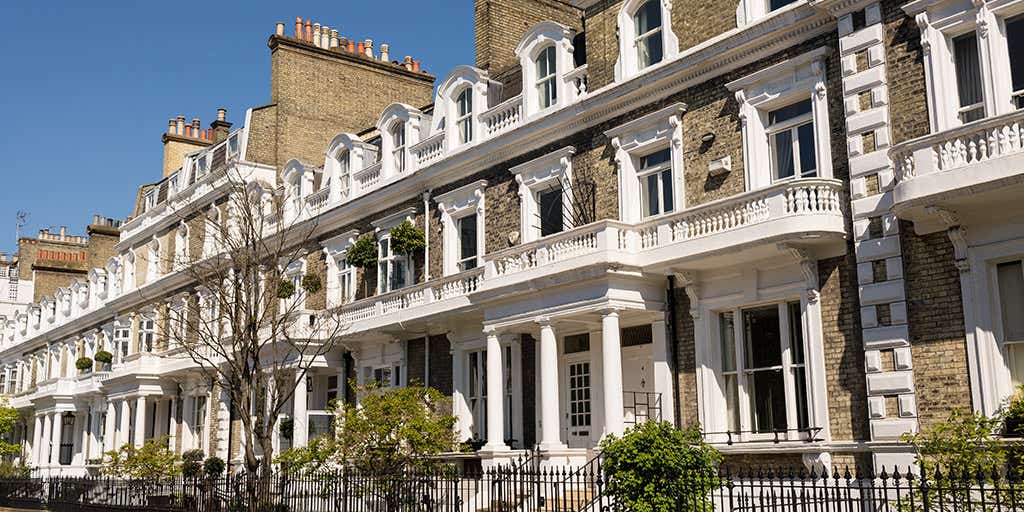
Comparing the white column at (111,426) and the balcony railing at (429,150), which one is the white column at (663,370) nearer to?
the balcony railing at (429,150)

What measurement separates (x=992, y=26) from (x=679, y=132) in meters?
6.09

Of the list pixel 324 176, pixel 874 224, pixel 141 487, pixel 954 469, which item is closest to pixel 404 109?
pixel 324 176

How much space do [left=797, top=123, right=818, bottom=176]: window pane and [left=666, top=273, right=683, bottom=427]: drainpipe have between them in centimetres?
310

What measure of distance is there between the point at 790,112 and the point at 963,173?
465 cm

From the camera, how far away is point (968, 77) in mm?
15219

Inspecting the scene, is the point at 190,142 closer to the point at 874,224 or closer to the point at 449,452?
the point at 449,452

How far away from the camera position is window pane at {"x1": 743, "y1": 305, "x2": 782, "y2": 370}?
17.7 m

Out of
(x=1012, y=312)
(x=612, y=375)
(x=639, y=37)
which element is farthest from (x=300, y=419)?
(x=1012, y=312)

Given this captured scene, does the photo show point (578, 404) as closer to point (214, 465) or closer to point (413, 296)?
point (413, 296)

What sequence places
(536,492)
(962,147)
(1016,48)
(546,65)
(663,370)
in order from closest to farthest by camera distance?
(962,147)
(1016,48)
(663,370)
(536,492)
(546,65)

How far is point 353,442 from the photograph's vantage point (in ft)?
64.1

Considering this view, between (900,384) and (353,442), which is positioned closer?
(900,384)

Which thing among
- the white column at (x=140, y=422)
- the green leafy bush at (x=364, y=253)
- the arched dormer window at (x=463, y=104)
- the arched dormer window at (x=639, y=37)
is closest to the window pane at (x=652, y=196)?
the arched dormer window at (x=639, y=37)

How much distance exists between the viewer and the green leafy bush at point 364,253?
90.1 ft
